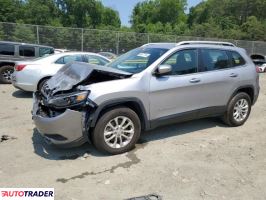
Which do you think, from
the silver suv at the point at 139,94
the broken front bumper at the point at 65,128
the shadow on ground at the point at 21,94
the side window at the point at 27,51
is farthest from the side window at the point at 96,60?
the broken front bumper at the point at 65,128

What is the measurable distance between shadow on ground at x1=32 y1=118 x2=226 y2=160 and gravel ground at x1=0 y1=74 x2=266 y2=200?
0.6 inches

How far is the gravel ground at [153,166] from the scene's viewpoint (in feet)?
13.2

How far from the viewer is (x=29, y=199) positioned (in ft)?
11.9

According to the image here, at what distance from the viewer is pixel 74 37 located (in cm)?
2231

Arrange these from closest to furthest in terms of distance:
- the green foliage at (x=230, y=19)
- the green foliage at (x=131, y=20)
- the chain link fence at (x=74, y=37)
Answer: the chain link fence at (x=74, y=37) < the green foliage at (x=131, y=20) < the green foliage at (x=230, y=19)

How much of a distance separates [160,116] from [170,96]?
0.38 metres

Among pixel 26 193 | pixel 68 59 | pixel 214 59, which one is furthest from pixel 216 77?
pixel 68 59

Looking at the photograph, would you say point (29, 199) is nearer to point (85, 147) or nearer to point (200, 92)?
point (85, 147)

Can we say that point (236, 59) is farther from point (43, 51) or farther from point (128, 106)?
point (43, 51)

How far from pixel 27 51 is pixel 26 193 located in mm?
9397

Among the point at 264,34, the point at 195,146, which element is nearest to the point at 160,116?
the point at 195,146

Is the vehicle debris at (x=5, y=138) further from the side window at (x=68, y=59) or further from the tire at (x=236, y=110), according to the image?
the tire at (x=236, y=110)

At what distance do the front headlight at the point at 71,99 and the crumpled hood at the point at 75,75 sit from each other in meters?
0.19

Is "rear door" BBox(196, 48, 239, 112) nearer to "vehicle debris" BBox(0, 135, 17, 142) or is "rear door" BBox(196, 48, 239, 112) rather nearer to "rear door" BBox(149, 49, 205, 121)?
"rear door" BBox(149, 49, 205, 121)
